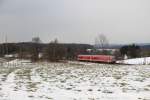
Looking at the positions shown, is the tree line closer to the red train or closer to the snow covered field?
the red train

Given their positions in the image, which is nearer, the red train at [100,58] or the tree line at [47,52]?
the red train at [100,58]

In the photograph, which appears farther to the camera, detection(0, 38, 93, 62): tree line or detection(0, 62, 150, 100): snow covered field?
detection(0, 38, 93, 62): tree line

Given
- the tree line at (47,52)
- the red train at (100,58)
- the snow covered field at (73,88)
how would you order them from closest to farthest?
the snow covered field at (73,88)
the red train at (100,58)
the tree line at (47,52)

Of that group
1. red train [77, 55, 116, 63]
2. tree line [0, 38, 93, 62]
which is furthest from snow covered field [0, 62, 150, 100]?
tree line [0, 38, 93, 62]

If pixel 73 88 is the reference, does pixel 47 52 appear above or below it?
above

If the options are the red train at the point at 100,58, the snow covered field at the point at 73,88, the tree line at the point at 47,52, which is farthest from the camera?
the tree line at the point at 47,52

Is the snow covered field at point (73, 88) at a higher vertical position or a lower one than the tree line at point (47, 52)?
lower

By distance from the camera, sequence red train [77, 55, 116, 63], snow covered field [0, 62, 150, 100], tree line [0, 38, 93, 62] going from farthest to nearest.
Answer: tree line [0, 38, 93, 62] → red train [77, 55, 116, 63] → snow covered field [0, 62, 150, 100]

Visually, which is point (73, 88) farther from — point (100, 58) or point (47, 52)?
point (47, 52)

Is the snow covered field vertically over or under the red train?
under

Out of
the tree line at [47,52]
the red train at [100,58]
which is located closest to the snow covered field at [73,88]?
the red train at [100,58]

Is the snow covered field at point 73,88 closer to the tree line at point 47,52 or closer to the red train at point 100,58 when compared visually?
the red train at point 100,58

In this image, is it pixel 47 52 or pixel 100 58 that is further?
pixel 47 52

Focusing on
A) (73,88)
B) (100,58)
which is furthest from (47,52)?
(73,88)
